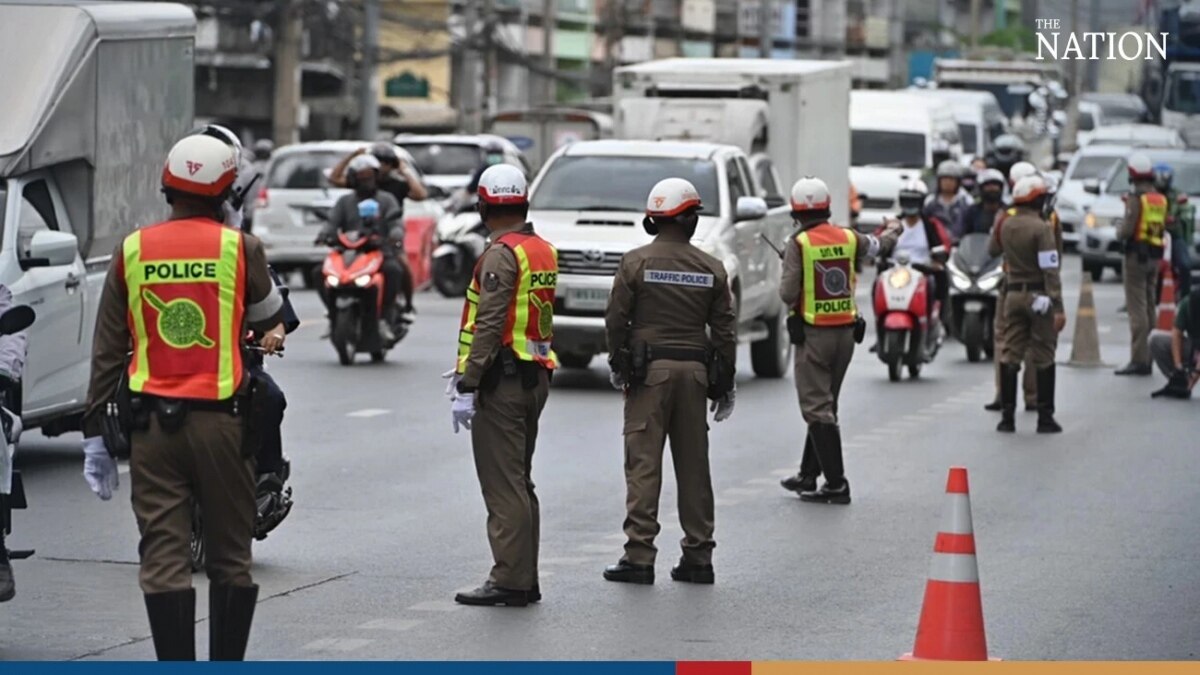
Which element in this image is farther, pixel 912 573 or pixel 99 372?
pixel 912 573

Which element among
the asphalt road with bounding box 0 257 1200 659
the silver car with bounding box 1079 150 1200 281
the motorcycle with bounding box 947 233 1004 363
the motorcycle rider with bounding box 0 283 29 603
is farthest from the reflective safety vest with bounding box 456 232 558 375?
the silver car with bounding box 1079 150 1200 281

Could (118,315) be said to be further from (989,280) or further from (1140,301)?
(989,280)

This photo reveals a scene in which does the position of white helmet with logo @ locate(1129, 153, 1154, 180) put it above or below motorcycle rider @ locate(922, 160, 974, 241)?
above

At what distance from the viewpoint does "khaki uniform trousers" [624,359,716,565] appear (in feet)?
36.3

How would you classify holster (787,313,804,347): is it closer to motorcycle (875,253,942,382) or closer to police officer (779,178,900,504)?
police officer (779,178,900,504)

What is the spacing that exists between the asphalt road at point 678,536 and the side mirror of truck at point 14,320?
42.8 inches

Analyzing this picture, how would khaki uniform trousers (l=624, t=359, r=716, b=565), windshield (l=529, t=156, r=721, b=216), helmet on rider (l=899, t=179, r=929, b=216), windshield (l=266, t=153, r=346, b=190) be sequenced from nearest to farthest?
1. khaki uniform trousers (l=624, t=359, r=716, b=565)
2. windshield (l=529, t=156, r=721, b=216)
3. helmet on rider (l=899, t=179, r=929, b=216)
4. windshield (l=266, t=153, r=346, b=190)

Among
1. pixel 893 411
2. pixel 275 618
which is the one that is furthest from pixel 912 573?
pixel 893 411

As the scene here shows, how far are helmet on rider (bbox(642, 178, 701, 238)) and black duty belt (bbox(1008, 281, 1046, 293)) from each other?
680 cm

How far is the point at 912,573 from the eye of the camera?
11406 millimetres

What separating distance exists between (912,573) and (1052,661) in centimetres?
251

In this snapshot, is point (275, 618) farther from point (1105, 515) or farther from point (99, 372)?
point (1105, 515)

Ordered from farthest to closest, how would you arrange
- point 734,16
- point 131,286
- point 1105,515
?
point 734,16
point 1105,515
point 131,286

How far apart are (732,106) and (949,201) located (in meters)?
3.46
